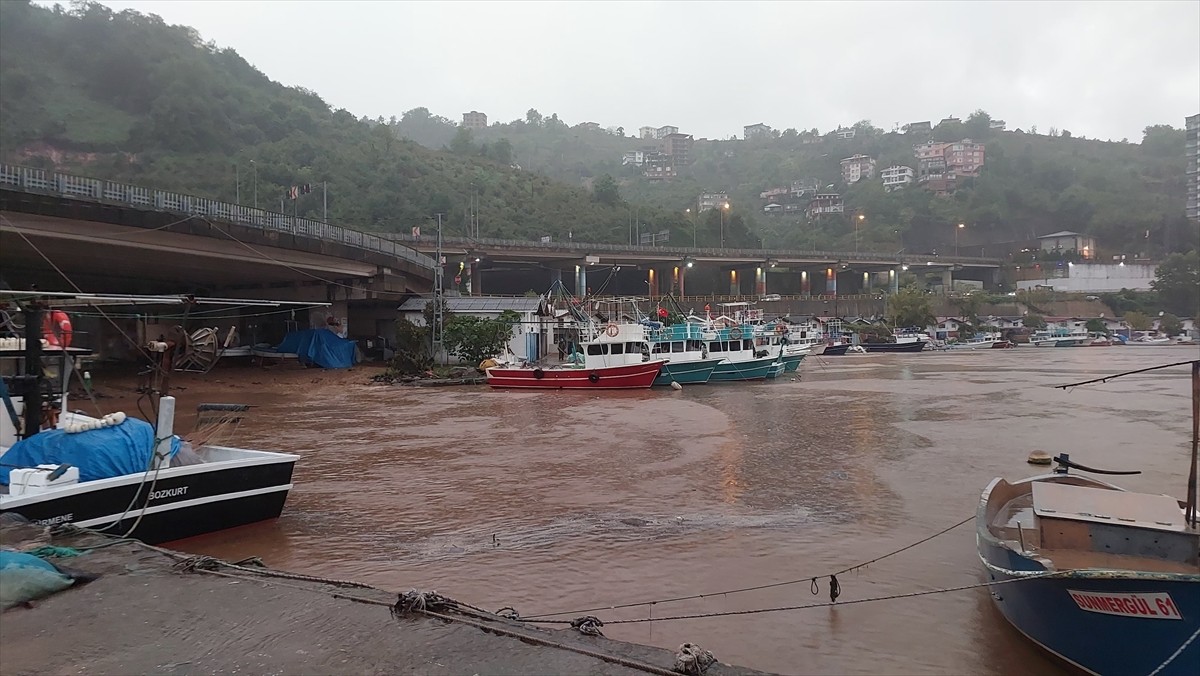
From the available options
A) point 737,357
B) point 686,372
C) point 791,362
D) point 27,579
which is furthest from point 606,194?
point 27,579

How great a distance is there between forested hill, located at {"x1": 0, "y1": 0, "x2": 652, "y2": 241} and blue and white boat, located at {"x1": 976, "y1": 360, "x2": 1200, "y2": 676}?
6089 cm

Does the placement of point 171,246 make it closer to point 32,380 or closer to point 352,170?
point 32,380

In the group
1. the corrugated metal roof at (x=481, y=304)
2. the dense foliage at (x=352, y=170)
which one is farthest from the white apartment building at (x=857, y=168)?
the corrugated metal roof at (x=481, y=304)

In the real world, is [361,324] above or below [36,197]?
below

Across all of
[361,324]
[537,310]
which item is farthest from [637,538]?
[361,324]

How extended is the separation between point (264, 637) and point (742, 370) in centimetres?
3187

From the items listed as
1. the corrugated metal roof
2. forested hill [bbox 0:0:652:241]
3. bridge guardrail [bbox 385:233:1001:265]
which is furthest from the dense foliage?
the corrugated metal roof

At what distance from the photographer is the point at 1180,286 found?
8162cm

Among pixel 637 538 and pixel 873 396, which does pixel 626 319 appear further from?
pixel 637 538

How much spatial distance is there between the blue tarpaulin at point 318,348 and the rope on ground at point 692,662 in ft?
126

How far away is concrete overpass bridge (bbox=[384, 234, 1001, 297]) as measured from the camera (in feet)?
227

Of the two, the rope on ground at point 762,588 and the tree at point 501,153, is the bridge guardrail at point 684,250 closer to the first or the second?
the tree at point 501,153

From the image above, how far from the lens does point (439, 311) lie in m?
37.6

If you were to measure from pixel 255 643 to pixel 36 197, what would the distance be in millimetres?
26677
